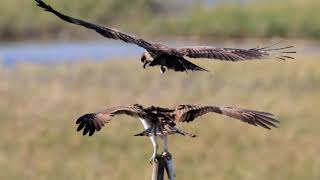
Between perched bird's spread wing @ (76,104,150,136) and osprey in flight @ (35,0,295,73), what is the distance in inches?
13.9

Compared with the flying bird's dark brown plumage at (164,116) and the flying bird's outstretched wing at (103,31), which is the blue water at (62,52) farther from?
the flying bird's dark brown plumage at (164,116)

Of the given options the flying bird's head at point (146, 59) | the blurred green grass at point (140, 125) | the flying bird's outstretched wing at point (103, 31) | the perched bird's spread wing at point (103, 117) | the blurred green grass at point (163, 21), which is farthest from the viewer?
the blurred green grass at point (163, 21)

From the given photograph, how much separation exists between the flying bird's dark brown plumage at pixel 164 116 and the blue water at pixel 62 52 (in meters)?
16.5

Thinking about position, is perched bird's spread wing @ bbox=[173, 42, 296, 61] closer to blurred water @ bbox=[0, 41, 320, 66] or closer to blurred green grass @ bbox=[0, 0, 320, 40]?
blurred water @ bbox=[0, 41, 320, 66]

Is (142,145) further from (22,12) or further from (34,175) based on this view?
(22,12)

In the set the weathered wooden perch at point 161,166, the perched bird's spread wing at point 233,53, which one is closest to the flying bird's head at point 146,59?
the perched bird's spread wing at point 233,53

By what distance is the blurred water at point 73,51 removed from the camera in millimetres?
19470

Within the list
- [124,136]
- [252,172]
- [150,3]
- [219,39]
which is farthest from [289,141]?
[150,3]

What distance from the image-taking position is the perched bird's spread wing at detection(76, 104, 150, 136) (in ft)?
7.08

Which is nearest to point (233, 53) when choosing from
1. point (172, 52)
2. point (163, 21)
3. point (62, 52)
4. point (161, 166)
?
point (172, 52)

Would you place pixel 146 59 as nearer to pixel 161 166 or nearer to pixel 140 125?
pixel 161 166

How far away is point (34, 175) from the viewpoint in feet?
29.3

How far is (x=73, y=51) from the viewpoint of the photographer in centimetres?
2158

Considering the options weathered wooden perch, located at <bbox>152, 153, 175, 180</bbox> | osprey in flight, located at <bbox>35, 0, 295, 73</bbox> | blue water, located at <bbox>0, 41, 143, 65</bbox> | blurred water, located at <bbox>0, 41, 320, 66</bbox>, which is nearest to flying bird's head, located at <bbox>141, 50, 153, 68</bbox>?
osprey in flight, located at <bbox>35, 0, 295, 73</bbox>
